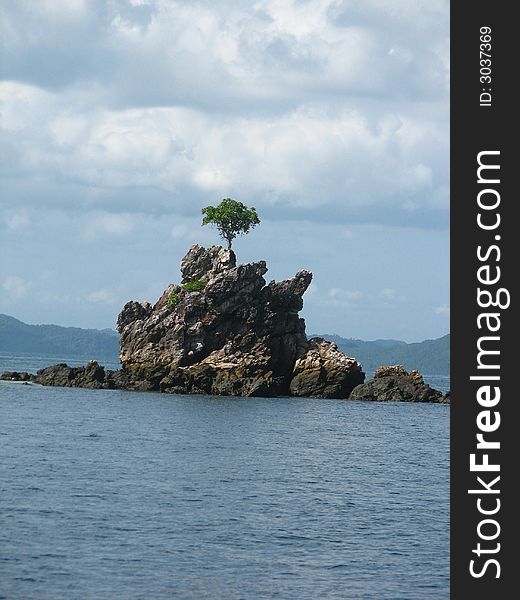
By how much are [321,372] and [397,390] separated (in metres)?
12.3

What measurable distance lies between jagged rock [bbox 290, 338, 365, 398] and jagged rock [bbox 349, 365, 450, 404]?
3.37 meters

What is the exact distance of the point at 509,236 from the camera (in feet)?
72.1

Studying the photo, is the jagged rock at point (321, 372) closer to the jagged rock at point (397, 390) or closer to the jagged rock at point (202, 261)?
the jagged rock at point (397, 390)

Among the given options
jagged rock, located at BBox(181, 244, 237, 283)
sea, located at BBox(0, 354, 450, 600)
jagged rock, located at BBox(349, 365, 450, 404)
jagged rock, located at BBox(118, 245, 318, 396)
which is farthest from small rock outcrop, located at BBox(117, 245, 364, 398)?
sea, located at BBox(0, 354, 450, 600)

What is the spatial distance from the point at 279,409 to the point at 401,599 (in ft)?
225

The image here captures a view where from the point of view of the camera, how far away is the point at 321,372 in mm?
120500

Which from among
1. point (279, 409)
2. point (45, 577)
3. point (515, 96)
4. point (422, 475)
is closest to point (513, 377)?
point (515, 96)

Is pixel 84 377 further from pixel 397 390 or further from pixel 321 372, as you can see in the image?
pixel 397 390

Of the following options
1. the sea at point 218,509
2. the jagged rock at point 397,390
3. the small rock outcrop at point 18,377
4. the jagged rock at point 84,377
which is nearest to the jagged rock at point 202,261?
the jagged rock at point 84,377

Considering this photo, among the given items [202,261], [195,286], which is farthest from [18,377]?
[195,286]

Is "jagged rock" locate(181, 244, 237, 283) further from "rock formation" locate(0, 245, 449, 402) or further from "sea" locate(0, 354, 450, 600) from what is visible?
"sea" locate(0, 354, 450, 600)

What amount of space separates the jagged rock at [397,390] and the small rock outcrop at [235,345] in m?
1.88

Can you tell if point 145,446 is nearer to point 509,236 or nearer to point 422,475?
point 422,475

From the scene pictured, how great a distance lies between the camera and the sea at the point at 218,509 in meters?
36.2
